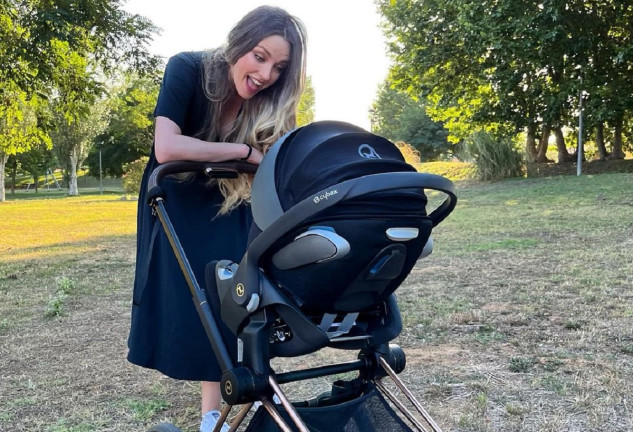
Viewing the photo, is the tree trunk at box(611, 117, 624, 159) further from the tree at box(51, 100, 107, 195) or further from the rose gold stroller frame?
the tree at box(51, 100, 107, 195)

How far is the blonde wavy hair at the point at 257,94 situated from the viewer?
2281 mm

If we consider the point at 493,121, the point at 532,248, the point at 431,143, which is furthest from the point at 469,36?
the point at 431,143

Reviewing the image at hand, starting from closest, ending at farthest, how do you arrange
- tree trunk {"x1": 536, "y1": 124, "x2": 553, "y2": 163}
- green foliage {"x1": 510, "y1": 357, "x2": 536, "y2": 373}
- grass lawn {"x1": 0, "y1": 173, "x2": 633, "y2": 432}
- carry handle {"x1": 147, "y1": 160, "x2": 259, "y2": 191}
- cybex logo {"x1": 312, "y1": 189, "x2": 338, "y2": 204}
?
cybex logo {"x1": 312, "y1": 189, "x2": 338, "y2": 204} < carry handle {"x1": 147, "y1": 160, "x2": 259, "y2": 191} < grass lawn {"x1": 0, "y1": 173, "x2": 633, "y2": 432} < green foliage {"x1": 510, "y1": 357, "x2": 536, "y2": 373} < tree trunk {"x1": 536, "y1": 124, "x2": 553, "y2": 163}

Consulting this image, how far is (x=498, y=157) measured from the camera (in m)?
21.2

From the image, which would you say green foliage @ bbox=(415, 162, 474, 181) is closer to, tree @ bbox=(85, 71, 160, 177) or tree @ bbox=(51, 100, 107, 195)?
tree @ bbox=(85, 71, 160, 177)

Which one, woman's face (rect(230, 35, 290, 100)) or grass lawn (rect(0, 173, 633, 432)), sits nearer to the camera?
woman's face (rect(230, 35, 290, 100))

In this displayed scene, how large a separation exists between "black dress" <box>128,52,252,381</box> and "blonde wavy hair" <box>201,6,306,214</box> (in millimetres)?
54

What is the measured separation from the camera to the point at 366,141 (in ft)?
5.65

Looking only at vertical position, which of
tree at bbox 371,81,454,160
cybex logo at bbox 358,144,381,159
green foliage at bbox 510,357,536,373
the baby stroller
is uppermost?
tree at bbox 371,81,454,160

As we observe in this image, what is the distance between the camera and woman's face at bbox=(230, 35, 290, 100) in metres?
2.26

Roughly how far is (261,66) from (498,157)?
19935mm

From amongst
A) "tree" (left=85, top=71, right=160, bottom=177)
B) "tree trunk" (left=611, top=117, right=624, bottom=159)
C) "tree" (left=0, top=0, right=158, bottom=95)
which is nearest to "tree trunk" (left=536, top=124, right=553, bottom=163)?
"tree trunk" (left=611, top=117, right=624, bottom=159)

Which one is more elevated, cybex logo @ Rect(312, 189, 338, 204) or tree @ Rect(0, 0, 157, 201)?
tree @ Rect(0, 0, 157, 201)

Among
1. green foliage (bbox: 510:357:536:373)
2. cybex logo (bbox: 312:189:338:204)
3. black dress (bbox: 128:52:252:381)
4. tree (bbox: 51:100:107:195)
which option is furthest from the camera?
tree (bbox: 51:100:107:195)
